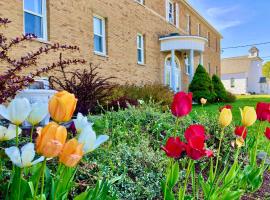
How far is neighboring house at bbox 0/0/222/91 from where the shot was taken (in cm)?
1095

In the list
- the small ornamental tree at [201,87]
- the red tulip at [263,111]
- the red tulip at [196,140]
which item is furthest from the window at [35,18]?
the small ornamental tree at [201,87]

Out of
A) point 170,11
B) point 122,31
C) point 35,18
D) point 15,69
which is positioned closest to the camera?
point 15,69

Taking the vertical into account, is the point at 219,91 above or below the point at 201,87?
below

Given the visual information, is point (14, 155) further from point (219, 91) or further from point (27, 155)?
point (219, 91)

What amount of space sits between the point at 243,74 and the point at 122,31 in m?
42.0

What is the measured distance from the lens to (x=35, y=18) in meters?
10.8

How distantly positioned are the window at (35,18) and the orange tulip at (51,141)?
9815 mm

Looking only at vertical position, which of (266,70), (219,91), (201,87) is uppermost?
(266,70)

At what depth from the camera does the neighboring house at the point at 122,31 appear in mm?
10945

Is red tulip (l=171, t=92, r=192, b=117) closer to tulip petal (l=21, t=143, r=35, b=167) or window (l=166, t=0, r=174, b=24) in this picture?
tulip petal (l=21, t=143, r=35, b=167)

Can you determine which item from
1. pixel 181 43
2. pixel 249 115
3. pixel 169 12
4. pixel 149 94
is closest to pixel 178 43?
pixel 181 43

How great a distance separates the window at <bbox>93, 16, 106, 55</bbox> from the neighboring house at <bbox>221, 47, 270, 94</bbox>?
137 ft

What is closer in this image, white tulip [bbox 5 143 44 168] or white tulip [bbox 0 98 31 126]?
white tulip [bbox 5 143 44 168]

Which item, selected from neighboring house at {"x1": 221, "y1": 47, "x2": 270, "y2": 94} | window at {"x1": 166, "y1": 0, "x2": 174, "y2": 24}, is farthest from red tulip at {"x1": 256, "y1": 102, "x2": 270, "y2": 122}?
neighboring house at {"x1": 221, "y1": 47, "x2": 270, "y2": 94}
